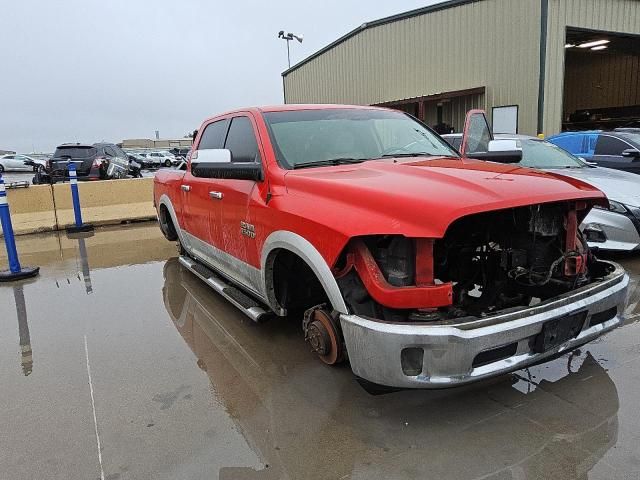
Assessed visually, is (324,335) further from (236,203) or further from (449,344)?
(236,203)

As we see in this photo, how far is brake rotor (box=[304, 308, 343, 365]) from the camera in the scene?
2.89 metres

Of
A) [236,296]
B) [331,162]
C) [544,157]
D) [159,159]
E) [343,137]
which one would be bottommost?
[236,296]

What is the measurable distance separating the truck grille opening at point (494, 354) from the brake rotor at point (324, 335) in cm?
84

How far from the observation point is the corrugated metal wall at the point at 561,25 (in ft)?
44.7

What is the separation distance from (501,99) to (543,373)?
13.5 m

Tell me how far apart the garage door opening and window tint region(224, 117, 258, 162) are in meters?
20.3

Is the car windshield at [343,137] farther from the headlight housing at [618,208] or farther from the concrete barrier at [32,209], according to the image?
the concrete barrier at [32,209]

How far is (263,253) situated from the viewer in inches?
132

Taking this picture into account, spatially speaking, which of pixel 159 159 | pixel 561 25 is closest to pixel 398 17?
pixel 561 25

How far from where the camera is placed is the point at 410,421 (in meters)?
2.70

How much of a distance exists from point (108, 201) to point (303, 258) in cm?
854

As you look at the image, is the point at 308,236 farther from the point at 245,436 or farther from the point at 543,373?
the point at 543,373

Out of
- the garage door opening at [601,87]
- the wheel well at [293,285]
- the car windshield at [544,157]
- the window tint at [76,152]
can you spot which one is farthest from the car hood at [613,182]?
the garage door opening at [601,87]

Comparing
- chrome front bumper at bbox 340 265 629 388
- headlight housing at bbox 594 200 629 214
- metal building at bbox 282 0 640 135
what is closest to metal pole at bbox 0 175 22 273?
chrome front bumper at bbox 340 265 629 388
